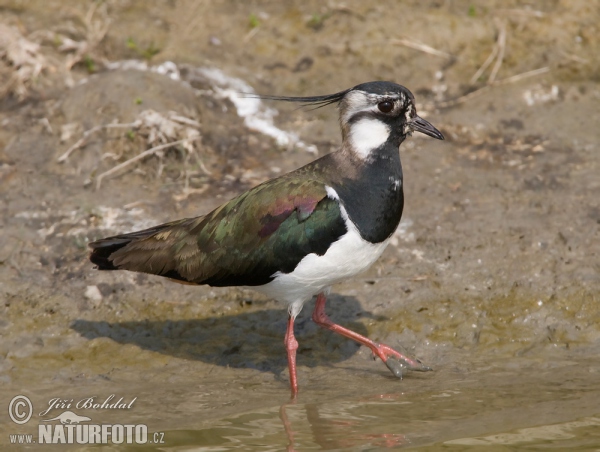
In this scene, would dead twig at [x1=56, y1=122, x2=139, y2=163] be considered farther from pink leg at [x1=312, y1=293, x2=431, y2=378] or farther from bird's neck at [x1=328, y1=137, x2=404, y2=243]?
pink leg at [x1=312, y1=293, x2=431, y2=378]

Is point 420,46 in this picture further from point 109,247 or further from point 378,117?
point 109,247

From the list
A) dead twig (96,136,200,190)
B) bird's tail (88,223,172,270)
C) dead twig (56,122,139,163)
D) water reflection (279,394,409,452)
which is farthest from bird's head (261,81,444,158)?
dead twig (56,122,139,163)

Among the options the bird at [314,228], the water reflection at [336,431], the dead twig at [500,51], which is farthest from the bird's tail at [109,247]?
the dead twig at [500,51]

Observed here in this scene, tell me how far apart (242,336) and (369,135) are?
1862 mm

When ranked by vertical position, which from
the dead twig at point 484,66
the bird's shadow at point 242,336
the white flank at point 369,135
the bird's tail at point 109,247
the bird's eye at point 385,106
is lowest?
the bird's shadow at point 242,336

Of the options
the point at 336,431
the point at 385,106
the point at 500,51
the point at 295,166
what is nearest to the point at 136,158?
the point at 295,166

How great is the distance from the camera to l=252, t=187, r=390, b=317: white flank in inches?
235

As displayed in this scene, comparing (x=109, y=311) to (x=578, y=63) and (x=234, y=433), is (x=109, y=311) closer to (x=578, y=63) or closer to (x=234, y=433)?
(x=234, y=433)

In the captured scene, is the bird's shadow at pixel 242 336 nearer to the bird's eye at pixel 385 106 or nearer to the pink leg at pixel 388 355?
the pink leg at pixel 388 355

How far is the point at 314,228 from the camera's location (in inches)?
236

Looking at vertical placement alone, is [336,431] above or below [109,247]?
below

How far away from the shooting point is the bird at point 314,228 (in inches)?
237

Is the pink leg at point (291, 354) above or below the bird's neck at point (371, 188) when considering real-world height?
below

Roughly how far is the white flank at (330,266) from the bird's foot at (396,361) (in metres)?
0.64
